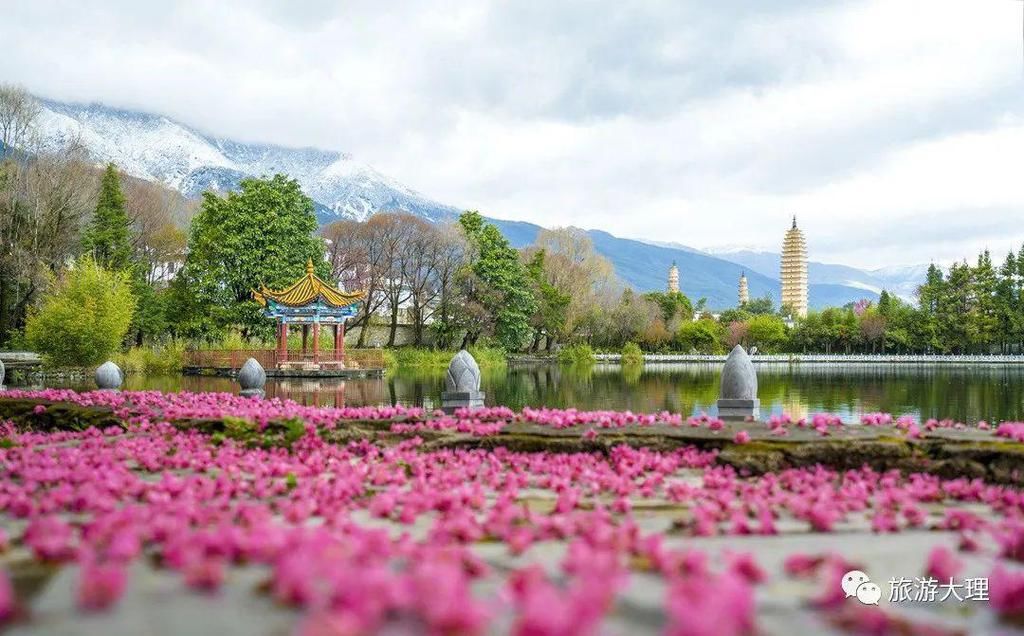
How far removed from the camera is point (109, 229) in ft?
127

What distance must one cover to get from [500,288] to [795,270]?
351ft

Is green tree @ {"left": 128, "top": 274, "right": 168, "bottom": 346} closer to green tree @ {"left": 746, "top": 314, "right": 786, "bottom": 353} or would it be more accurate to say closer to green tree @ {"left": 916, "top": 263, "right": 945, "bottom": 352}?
green tree @ {"left": 746, "top": 314, "right": 786, "bottom": 353}

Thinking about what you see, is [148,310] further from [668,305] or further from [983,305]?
[983,305]

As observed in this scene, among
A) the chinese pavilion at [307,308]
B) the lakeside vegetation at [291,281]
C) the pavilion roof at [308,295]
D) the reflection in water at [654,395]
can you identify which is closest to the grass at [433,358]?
the lakeside vegetation at [291,281]

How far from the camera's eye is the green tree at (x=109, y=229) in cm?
3828

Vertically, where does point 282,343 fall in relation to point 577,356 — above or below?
above

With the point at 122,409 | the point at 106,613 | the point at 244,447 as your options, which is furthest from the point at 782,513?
the point at 122,409

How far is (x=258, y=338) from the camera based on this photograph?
38.1 metres

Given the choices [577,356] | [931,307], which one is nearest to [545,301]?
[577,356]

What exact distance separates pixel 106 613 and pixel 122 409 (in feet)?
21.4

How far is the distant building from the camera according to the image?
13800cm

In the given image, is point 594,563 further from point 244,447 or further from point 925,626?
point 244,447

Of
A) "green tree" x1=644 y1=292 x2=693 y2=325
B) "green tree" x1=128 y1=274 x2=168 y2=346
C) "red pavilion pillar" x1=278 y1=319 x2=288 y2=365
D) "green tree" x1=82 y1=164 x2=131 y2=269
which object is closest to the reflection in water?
"red pavilion pillar" x1=278 y1=319 x2=288 y2=365

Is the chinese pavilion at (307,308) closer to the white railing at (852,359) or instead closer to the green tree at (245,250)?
the green tree at (245,250)
